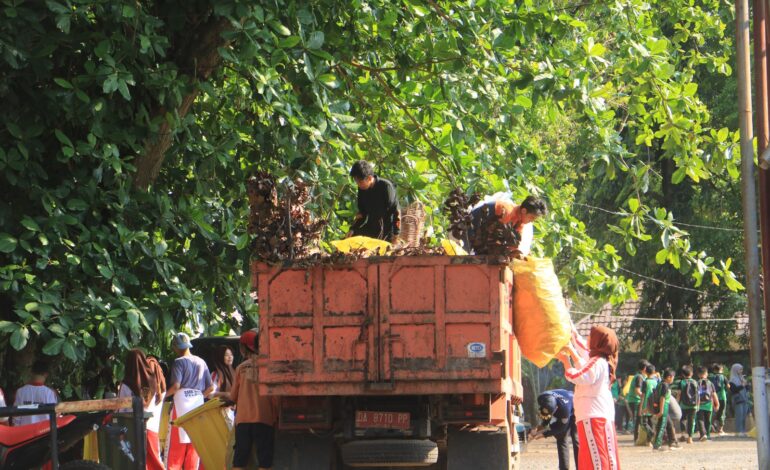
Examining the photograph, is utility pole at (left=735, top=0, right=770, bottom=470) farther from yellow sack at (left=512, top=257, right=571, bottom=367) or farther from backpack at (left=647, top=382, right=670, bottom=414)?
backpack at (left=647, top=382, right=670, bottom=414)

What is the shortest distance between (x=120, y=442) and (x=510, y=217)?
139 inches

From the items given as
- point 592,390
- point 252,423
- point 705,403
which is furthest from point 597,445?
point 705,403

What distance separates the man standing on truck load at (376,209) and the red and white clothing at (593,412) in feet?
6.98

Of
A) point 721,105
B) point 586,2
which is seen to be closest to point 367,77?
point 586,2

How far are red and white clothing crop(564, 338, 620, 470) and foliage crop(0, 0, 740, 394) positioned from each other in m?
2.86

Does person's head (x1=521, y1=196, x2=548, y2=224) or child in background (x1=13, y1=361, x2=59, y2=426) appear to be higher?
person's head (x1=521, y1=196, x2=548, y2=224)

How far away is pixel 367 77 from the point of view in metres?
14.0

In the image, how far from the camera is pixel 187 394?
13758 millimetres

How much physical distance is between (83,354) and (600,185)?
24362 millimetres

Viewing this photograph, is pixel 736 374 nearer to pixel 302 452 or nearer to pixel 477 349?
pixel 302 452

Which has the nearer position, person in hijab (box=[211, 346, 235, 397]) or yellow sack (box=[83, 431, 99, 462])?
yellow sack (box=[83, 431, 99, 462])

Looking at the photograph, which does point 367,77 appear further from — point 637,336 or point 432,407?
point 637,336

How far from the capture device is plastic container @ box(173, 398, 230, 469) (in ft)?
36.1

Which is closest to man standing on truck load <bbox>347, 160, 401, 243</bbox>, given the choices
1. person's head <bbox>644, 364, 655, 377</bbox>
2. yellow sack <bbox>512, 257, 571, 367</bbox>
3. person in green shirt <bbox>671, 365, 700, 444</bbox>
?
yellow sack <bbox>512, 257, 571, 367</bbox>
